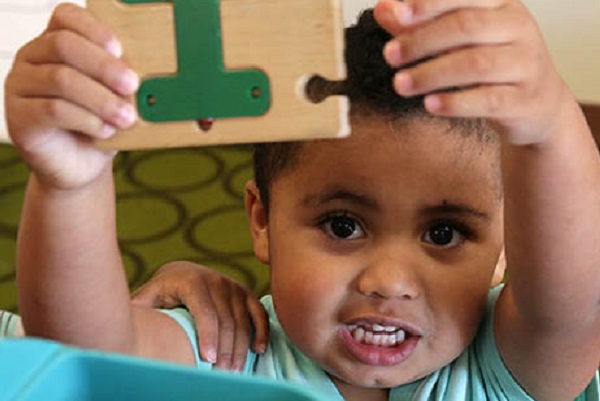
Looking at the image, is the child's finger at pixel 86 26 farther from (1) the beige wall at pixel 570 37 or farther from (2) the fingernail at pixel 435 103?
(1) the beige wall at pixel 570 37

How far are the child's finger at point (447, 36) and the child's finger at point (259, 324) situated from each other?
318mm

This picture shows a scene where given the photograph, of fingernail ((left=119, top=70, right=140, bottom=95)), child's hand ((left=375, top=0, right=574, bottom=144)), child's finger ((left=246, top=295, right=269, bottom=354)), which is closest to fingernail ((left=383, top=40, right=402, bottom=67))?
child's hand ((left=375, top=0, right=574, bottom=144))

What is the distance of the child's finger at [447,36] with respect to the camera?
40 centimetres

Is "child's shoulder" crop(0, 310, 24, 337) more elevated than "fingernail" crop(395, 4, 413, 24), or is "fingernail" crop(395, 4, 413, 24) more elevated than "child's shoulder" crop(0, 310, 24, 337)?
"fingernail" crop(395, 4, 413, 24)

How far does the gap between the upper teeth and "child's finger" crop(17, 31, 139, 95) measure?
27 cm

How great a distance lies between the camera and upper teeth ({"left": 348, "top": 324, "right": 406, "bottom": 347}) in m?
0.59

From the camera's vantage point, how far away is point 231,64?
1.23ft

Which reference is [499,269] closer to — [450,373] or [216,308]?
[450,373]

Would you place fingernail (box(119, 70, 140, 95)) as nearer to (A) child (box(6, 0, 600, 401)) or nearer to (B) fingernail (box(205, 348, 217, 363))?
(A) child (box(6, 0, 600, 401))

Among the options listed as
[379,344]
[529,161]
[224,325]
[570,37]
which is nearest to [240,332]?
[224,325]

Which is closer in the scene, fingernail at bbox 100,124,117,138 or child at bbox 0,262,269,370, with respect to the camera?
fingernail at bbox 100,124,117,138

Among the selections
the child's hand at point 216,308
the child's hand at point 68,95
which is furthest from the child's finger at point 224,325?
the child's hand at point 68,95

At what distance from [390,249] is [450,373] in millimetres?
120

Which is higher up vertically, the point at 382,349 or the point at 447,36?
the point at 447,36
